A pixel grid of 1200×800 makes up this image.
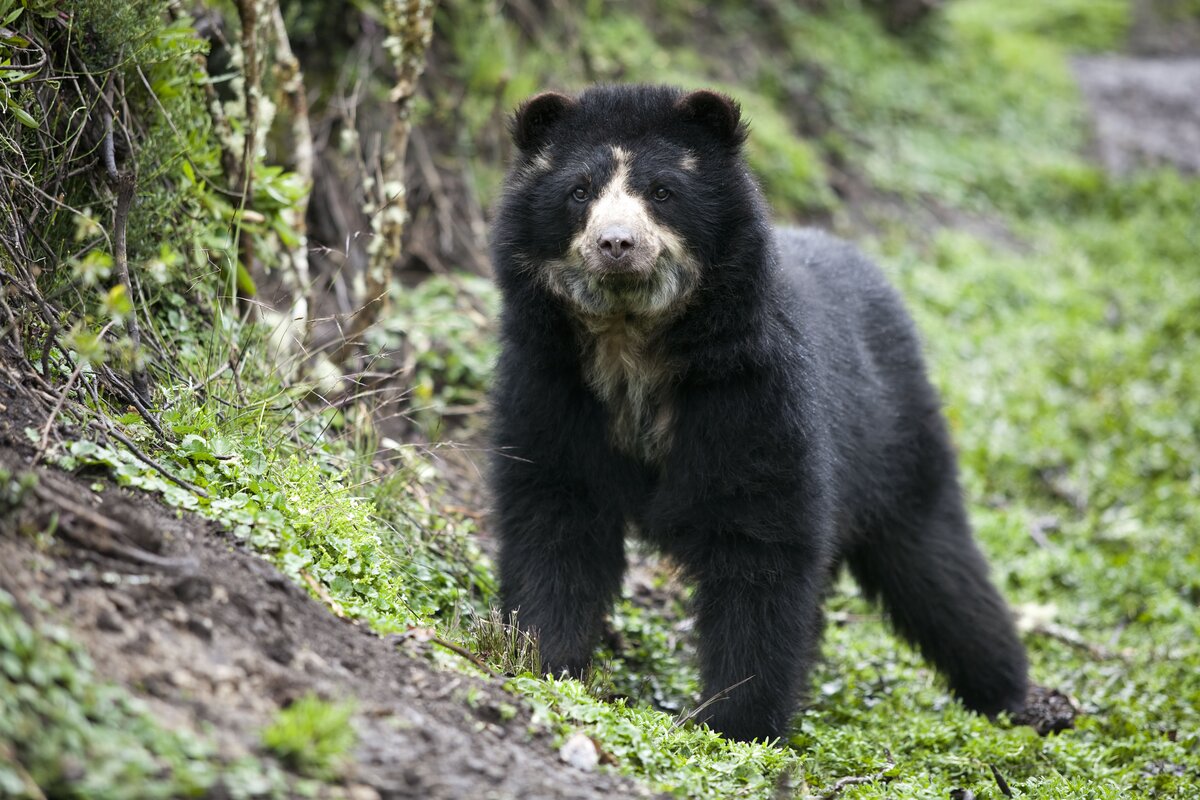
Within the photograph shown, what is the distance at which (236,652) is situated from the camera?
3.06 metres

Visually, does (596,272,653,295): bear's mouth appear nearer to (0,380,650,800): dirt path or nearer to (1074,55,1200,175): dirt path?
(0,380,650,800): dirt path

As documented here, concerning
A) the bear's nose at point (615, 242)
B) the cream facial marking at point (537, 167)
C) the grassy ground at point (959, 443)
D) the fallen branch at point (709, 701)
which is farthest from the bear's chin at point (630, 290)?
the fallen branch at point (709, 701)

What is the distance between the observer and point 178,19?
5051 millimetres

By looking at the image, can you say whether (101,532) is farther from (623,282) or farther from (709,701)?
(709,701)

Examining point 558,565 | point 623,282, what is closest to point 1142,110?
point 623,282

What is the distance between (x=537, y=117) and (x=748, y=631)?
2026 millimetres

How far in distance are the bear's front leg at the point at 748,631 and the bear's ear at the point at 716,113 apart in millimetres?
1489

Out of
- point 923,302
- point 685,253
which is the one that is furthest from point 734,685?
point 923,302

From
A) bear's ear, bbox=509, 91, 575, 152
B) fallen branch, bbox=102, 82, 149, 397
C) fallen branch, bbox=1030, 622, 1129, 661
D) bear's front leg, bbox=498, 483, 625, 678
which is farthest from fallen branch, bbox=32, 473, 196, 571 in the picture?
fallen branch, bbox=1030, 622, 1129, 661

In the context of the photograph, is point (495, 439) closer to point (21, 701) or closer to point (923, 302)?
point (21, 701)

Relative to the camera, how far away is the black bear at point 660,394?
427 centimetres

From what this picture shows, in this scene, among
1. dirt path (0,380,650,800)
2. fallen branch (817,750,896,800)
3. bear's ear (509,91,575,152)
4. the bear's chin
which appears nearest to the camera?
dirt path (0,380,650,800)

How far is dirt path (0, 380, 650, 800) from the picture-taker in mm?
2830

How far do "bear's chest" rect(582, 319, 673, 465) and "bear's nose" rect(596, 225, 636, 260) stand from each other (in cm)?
35
